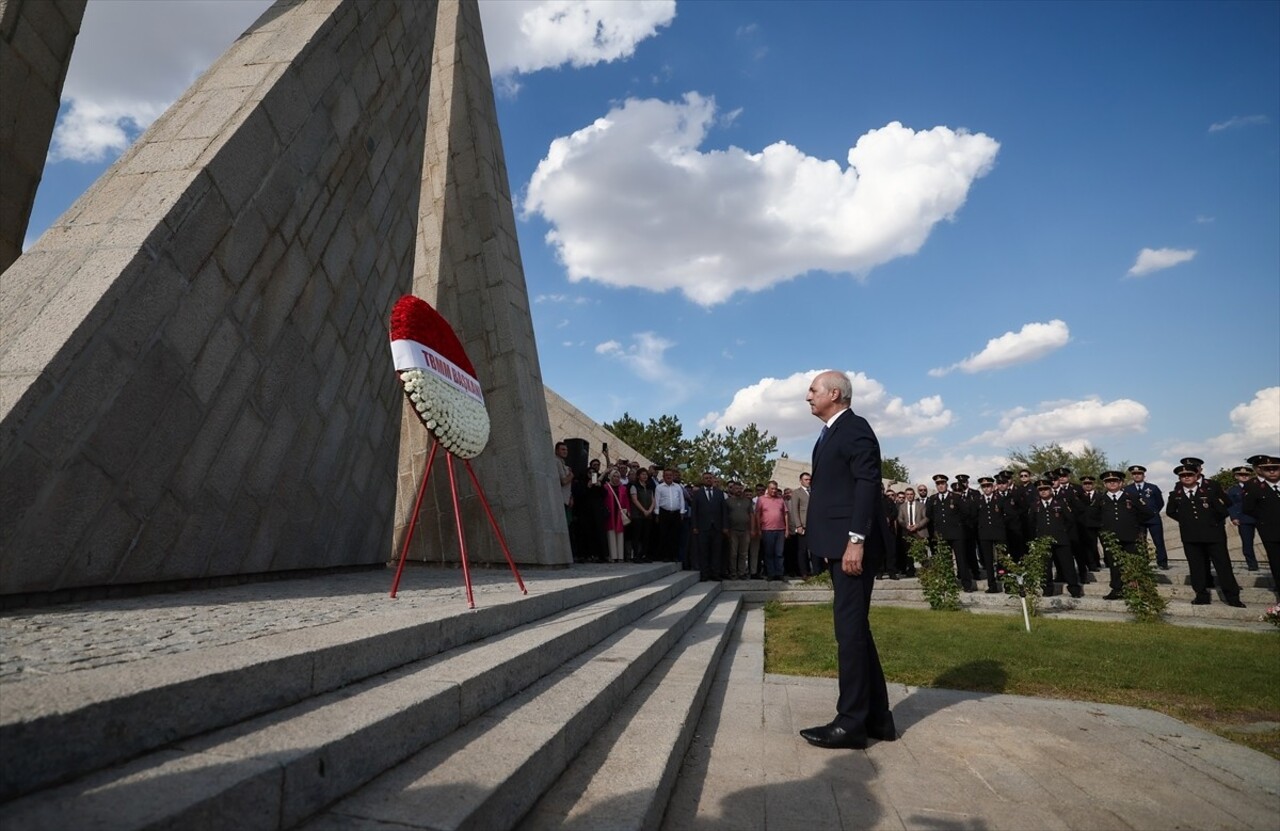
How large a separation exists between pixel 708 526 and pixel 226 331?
30.8 feet

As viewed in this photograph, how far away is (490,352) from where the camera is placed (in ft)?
30.4

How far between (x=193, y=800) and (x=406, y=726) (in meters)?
0.82

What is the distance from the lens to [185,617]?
3301 mm

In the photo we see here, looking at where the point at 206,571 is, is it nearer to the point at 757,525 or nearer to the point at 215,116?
the point at 215,116

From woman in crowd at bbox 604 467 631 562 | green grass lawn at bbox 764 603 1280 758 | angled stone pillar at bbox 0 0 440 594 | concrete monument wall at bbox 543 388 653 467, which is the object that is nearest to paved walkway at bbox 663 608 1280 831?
green grass lawn at bbox 764 603 1280 758

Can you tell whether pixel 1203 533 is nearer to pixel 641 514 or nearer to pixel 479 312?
pixel 641 514

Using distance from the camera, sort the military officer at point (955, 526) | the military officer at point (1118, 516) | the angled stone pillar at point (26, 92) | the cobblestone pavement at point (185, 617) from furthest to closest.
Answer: the military officer at point (955, 526), the military officer at point (1118, 516), the angled stone pillar at point (26, 92), the cobblestone pavement at point (185, 617)

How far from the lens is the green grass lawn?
484 cm

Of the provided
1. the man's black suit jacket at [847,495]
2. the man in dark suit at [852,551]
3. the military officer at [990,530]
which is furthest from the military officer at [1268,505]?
the man's black suit jacket at [847,495]

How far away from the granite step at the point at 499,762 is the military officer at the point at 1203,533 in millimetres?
10518

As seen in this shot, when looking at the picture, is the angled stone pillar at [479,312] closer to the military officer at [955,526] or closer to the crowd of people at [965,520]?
the crowd of people at [965,520]

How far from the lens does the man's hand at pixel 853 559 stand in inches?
144

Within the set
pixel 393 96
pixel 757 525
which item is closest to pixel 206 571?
pixel 393 96

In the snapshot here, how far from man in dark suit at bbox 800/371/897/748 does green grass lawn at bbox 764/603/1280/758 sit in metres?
1.91
